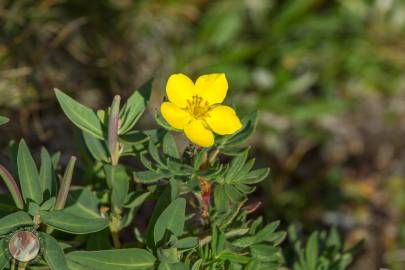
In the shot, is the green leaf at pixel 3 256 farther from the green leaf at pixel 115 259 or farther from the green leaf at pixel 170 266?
the green leaf at pixel 170 266

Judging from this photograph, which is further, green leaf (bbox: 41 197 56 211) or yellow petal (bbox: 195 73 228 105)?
yellow petal (bbox: 195 73 228 105)

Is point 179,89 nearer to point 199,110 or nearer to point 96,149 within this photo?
point 199,110

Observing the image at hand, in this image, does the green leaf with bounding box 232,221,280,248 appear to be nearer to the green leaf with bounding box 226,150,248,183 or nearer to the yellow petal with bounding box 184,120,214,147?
the green leaf with bounding box 226,150,248,183

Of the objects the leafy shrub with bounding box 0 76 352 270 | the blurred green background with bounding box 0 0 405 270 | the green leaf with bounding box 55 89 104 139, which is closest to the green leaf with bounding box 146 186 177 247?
the leafy shrub with bounding box 0 76 352 270

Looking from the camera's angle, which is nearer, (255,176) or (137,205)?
(255,176)

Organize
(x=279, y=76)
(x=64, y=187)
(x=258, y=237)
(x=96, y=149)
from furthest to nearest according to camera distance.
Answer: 1. (x=279, y=76)
2. (x=96, y=149)
3. (x=258, y=237)
4. (x=64, y=187)

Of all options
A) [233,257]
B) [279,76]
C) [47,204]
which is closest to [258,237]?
[233,257]
